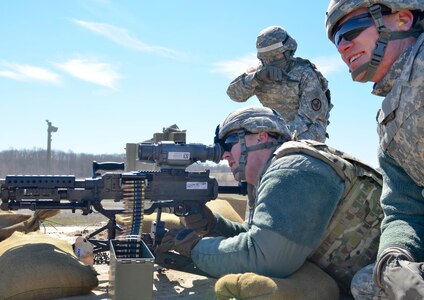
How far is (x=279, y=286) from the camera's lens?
236cm

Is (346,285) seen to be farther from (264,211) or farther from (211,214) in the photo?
(211,214)

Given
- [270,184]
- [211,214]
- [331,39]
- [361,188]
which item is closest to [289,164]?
[270,184]

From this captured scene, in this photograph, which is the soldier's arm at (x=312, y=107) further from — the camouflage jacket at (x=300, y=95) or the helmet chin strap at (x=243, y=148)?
the helmet chin strap at (x=243, y=148)

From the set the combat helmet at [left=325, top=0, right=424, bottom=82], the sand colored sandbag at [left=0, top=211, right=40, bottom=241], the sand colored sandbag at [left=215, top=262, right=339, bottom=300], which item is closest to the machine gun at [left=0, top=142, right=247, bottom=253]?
the sand colored sandbag at [left=0, top=211, right=40, bottom=241]


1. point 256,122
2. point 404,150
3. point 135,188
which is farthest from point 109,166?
point 404,150

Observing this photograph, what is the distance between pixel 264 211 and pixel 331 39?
2.72 ft

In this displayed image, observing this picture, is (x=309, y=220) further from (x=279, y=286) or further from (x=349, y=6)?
(x=349, y=6)

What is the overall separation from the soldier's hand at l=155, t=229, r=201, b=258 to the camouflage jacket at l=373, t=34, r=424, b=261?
1.25m

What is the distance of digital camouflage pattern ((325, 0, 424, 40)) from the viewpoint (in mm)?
2186

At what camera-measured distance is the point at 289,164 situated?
2.58 m

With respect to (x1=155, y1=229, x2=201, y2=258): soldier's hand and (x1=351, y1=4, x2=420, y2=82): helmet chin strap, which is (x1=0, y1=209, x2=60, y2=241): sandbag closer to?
(x1=155, y1=229, x2=201, y2=258): soldier's hand

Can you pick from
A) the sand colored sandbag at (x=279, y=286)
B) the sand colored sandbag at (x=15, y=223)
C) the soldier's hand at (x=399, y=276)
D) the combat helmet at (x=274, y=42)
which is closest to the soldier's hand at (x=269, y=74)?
the combat helmet at (x=274, y=42)

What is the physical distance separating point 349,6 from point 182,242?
1694 millimetres

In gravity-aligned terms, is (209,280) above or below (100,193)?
below
